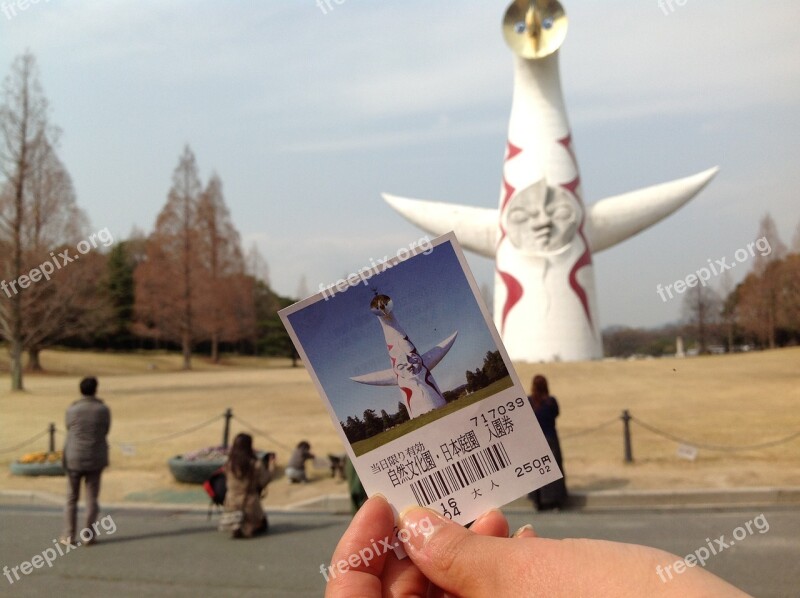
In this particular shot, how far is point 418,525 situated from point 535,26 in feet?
78.9

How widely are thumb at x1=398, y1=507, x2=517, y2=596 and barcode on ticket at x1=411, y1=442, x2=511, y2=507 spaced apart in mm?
42

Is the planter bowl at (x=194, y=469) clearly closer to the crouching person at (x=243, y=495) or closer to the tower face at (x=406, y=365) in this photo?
the crouching person at (x=243, y=495)

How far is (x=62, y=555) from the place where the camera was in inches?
250

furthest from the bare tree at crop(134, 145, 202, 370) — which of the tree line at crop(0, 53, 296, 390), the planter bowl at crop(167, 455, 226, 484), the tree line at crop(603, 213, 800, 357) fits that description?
the planter bowl at crop(167, 455, 226, 484)

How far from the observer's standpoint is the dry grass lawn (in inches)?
370

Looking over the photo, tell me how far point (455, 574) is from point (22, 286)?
28252 millimetres

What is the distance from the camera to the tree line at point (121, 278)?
2558 centimetres

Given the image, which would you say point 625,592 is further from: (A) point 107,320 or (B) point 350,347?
(A) point 107,320

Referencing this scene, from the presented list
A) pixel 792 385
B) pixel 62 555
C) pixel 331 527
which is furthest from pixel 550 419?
pixel 792 385

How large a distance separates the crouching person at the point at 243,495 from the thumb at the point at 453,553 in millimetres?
5907

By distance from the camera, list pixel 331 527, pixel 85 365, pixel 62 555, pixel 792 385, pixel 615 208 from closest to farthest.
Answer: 1. pixel 62 555
2. pixel 331 527
3. pixel 792 385
4. pixel 615 208
5. pixel 85 365
